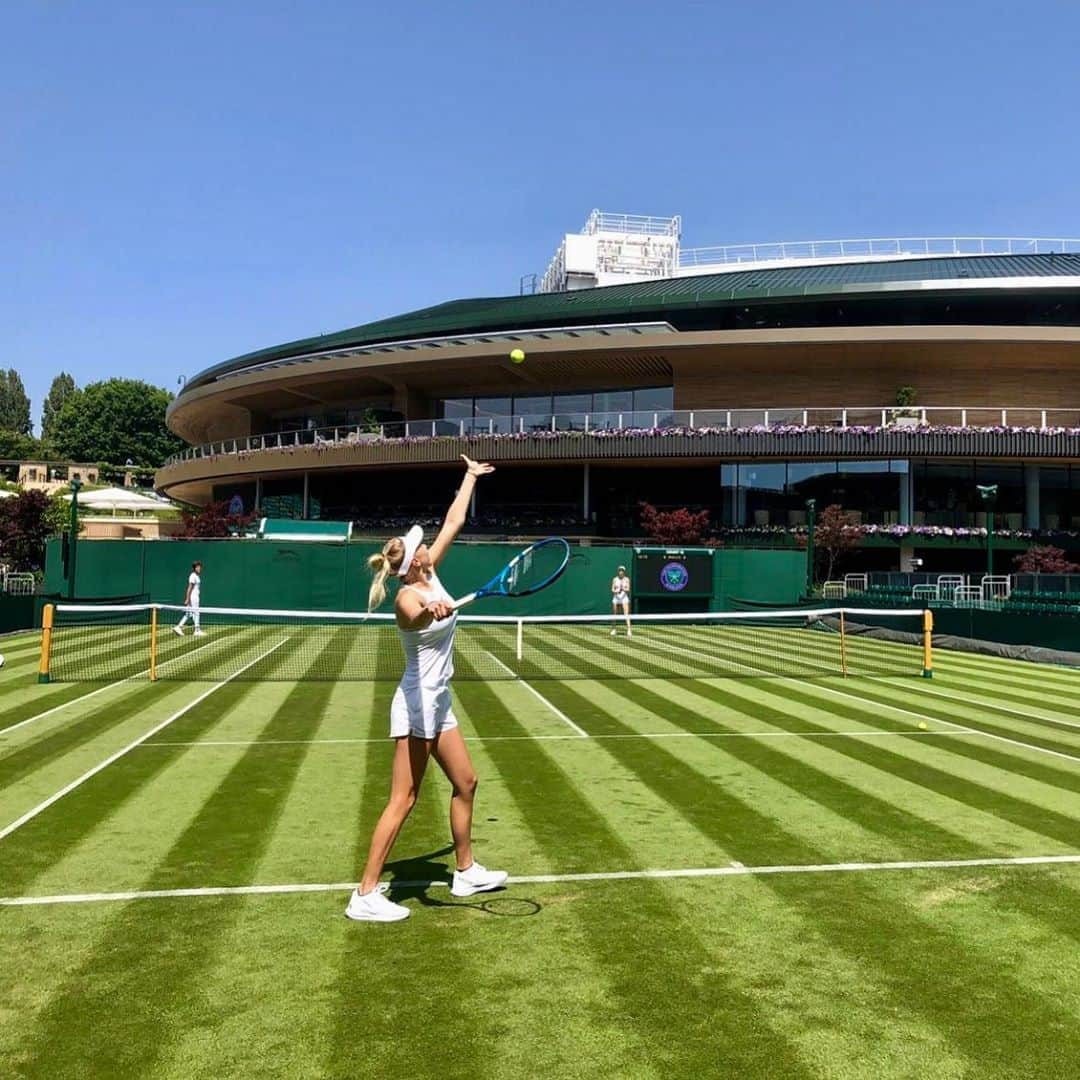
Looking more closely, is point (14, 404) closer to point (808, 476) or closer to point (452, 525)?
point (808, 476)

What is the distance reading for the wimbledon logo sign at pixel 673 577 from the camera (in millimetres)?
32375

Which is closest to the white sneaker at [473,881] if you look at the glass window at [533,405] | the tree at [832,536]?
the tree at [832,536]

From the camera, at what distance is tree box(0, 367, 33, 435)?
574 ft

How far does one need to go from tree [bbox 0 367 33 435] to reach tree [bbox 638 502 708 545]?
163 meters

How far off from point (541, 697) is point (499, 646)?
9247 mm

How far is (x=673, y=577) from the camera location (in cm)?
3241

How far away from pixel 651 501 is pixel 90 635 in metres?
28.1

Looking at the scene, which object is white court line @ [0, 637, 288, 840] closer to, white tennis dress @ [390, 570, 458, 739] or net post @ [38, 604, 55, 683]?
net post @ [38, 604, 55, 683]

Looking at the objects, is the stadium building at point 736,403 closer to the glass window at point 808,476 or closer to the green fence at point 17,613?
the glass window at point 808,476

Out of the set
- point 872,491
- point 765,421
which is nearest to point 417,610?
point 765,421

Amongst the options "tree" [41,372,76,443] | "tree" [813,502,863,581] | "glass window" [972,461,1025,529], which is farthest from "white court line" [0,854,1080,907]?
"tree" [41,372,76,443]

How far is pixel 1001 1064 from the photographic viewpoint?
4.17 m

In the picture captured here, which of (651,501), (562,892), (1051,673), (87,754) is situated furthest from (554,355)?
(562,892)

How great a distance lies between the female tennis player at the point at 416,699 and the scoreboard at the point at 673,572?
26329 mm
